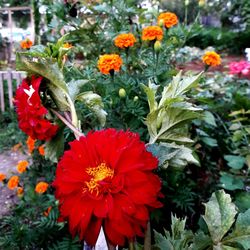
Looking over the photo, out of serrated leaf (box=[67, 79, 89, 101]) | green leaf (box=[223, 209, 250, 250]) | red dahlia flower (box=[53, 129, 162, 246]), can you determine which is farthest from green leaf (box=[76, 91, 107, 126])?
green leaf (box=[223, 209, 250, 250])

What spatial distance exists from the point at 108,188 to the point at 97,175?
0.03 m

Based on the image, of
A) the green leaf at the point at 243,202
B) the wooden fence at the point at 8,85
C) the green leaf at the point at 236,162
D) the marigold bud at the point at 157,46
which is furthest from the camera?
the wooden fence at the point at 8,85

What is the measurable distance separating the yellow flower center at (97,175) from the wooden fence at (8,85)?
3.91 meters

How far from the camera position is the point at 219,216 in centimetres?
74

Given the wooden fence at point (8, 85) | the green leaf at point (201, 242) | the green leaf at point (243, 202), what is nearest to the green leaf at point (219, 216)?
the green leaf at point (201, 242)

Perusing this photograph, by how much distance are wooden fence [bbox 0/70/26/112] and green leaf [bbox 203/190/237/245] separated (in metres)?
3.83

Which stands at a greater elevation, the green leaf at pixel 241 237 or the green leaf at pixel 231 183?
the green leaf at pixel 241 237

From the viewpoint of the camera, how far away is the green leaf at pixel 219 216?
0.73 m

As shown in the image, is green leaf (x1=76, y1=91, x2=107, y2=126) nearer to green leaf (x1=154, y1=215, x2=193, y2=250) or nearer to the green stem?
the green stem

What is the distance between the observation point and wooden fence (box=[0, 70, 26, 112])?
438 centimetres

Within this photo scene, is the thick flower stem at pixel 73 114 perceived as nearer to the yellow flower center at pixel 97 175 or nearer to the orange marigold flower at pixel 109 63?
the yellow flower center at pixel 97 175

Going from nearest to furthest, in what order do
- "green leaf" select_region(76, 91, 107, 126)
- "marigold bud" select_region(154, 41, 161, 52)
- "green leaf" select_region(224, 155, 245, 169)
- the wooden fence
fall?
"green leaf" select_region(76, 91, 107, 126) < "marigold bud" select_region(154, 41, 161, 52) < "green leaf" select_region(224, 155, 245, 169) < the wooden fence

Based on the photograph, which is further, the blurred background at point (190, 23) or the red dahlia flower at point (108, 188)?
the blurred background at point (190, 23)

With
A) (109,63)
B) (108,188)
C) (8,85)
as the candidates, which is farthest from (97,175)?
(8,85)
